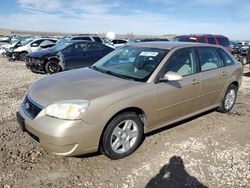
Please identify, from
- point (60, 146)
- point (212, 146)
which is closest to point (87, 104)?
point (60, 146)

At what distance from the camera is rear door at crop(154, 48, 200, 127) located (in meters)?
3.97

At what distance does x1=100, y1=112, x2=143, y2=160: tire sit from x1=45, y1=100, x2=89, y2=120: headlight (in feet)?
1.54

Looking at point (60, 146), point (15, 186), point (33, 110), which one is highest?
point (33, 110)

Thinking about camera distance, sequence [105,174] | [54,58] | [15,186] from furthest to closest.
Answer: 1. [54,58]
2. [105,174]
3. [15,186]

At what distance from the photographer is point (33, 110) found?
340 cm

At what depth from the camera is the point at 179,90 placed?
4.20 metres

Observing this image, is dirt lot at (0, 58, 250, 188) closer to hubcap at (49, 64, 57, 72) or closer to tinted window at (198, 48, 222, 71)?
tinted window at (198, 48, 222, 71)

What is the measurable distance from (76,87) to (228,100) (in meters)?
3.70

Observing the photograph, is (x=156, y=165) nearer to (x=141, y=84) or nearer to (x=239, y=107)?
(x=141, y=84)

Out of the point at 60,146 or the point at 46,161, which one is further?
the point at 46,161

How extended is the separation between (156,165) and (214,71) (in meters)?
2.41

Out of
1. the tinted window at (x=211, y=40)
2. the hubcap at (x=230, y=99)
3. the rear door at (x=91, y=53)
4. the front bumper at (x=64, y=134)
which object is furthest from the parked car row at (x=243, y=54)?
the front bumper at (x=64, y=134)

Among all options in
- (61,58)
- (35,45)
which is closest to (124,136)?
(61,58)

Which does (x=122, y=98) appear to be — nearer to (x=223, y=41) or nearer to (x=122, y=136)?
(x=122, y=136)
